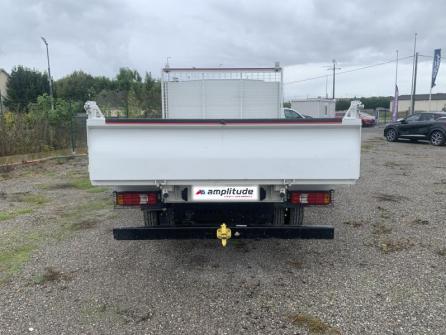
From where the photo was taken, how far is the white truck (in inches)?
129

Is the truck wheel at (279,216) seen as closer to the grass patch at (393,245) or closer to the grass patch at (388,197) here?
the grass patch at (393,245)

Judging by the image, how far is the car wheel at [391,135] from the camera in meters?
20.4

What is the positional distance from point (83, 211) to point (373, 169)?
8392 mm

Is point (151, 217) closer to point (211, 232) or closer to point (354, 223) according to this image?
point (211, 232)

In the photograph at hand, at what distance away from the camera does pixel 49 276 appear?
13.1 ft

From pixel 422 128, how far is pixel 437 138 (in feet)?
3.42

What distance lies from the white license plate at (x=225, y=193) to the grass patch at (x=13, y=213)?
431cm

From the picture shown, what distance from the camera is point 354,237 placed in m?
5.10

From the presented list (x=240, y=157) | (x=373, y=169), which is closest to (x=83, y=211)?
(x=240, y=157)

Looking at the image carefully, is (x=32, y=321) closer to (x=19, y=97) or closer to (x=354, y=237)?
(x=354, y=237)

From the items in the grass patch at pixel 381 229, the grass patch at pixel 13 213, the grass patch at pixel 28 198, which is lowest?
the grass patch at pixel 13 213

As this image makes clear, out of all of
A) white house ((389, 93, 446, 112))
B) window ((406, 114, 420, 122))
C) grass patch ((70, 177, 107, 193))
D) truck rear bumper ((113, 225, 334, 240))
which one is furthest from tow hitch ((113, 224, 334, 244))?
white house ((389, 93, 446, 112))

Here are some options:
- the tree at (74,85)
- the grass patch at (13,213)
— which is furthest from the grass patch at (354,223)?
the tree at (74,85)

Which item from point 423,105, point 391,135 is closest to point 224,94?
point 391,135
